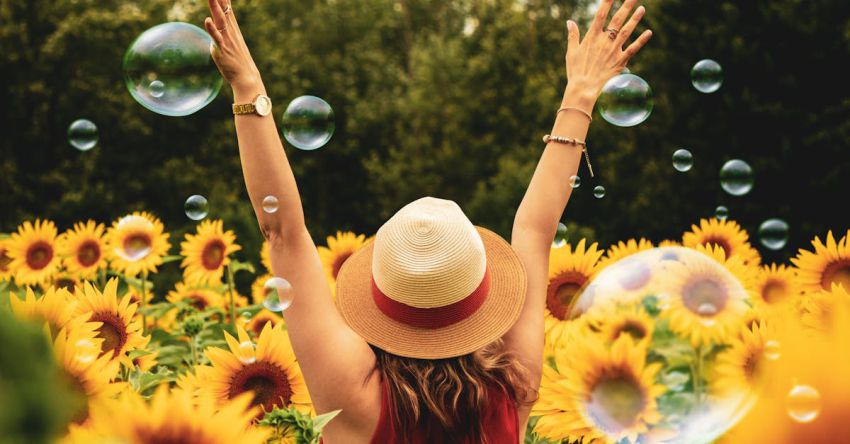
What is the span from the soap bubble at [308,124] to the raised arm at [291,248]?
5.53ft

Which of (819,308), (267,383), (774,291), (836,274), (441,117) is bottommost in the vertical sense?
(267,383)

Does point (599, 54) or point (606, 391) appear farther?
point (599, 54)

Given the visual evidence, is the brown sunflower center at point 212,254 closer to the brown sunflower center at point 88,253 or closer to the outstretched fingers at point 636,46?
the brown sunflower center at point 88,253

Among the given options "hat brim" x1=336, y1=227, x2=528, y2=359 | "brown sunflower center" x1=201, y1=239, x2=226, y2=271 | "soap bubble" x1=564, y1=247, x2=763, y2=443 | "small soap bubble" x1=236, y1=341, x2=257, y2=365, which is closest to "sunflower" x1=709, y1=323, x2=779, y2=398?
"soap bubble" x1=564, y1=247, x2=763, y2=443

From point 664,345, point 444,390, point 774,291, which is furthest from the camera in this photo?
point 774,291

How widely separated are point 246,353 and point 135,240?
1877 millimetres

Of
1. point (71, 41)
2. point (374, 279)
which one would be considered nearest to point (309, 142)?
point (374, 279)

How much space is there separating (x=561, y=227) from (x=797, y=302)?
106 cm

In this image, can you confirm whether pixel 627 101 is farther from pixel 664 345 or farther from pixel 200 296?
pixel 200 296

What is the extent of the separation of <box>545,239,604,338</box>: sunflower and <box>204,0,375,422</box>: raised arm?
1.48 m

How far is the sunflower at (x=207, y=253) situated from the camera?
4309mm

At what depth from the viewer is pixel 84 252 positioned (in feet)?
12.9

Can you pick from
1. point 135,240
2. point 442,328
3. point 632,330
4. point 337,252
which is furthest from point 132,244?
point 632,330

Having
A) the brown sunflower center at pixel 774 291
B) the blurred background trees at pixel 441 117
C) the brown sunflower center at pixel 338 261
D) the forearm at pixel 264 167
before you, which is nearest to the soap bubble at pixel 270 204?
the forearm at pixel 264 167
